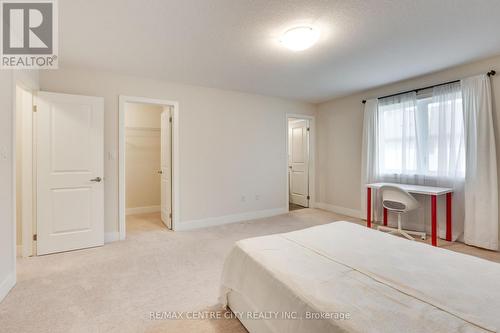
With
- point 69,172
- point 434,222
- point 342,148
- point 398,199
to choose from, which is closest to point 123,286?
point 69,172

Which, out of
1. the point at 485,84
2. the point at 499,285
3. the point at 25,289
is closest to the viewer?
the point at 499,285

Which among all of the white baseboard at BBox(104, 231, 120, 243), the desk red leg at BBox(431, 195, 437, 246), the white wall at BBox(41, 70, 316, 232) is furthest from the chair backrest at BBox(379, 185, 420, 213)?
the white baseboard at BBox(104, 231, 120, 243)

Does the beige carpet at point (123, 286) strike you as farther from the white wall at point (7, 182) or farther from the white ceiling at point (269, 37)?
the white ceiling at point (269, 37)

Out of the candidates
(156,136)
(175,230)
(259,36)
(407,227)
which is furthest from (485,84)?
(156,136)

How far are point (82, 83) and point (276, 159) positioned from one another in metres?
3.49

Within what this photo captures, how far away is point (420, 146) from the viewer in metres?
3.71

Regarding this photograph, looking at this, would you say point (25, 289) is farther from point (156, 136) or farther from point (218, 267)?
point (156, 136)

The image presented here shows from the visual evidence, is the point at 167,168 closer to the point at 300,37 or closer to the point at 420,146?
the point at 300,37

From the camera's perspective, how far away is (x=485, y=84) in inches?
120

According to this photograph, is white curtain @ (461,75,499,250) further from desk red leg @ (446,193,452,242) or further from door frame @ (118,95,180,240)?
door frame @ (118,95,180,240)

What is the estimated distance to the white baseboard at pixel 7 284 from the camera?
6.54 ft

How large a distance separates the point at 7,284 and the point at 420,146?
5.22 meters

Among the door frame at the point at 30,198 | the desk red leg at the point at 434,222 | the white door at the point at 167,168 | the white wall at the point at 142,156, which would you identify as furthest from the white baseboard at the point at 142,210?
the desk red leg at the point at 434,222

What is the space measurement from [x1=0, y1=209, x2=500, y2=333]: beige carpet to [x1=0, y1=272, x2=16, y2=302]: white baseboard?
0.15 ft
